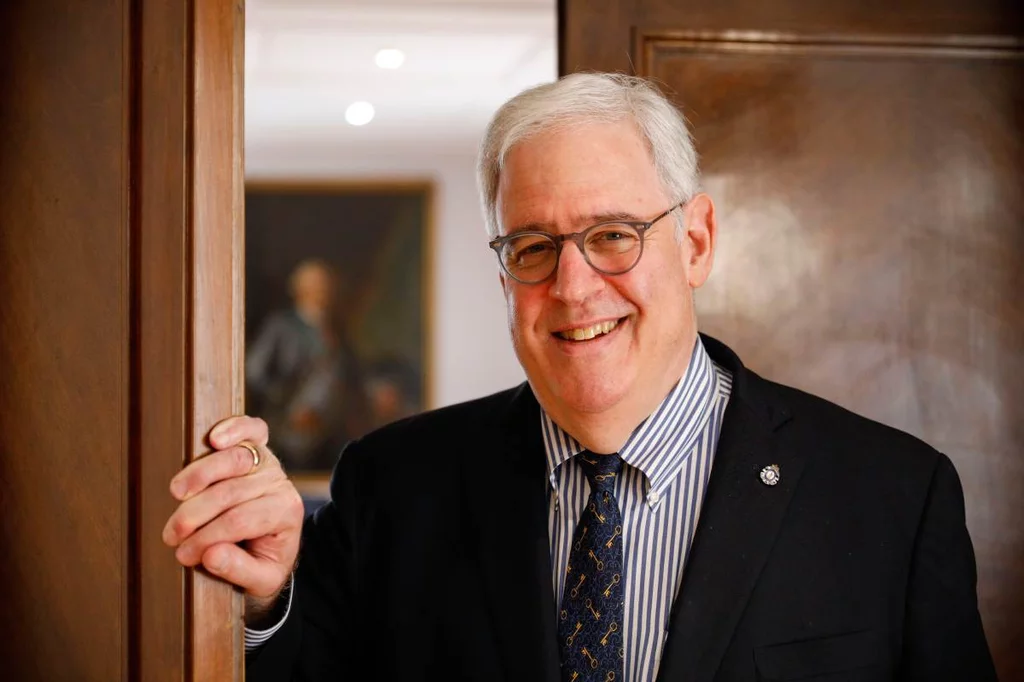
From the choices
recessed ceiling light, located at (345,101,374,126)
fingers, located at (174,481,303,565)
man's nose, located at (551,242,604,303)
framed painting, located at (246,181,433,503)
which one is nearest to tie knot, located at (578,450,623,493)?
man's nose, located at (551,242,604,303)

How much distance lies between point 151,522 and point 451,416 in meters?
0.74

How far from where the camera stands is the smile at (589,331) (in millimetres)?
1362

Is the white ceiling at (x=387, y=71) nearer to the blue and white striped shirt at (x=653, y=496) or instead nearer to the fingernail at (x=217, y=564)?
the blue and white striped shirt at (x=653, y=496)

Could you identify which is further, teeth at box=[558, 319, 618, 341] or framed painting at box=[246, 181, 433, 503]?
framed painting at box=[246, 181, 433, 503]

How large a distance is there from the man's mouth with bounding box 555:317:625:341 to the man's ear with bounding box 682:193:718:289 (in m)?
0.19

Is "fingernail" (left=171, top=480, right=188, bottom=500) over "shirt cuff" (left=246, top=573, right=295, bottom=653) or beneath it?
over

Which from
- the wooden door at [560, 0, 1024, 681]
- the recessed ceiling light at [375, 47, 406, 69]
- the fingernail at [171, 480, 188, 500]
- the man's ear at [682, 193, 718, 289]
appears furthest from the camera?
the recessed ceiling light at [375, 47, 406, 69]

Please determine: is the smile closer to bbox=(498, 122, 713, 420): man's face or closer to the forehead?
bbox=(498, 122, 713, 420): man's face

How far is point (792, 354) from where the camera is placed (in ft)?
5.78

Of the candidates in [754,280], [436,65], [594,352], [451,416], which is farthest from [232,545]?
[436,65]

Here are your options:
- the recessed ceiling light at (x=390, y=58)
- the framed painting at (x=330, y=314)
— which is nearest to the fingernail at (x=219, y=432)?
the recessed ceiling light at (x=390, y=58)

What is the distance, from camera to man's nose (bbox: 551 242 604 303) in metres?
1.34

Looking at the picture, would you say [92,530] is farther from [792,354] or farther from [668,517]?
[792,354]

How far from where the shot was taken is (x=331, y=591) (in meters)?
1.50
